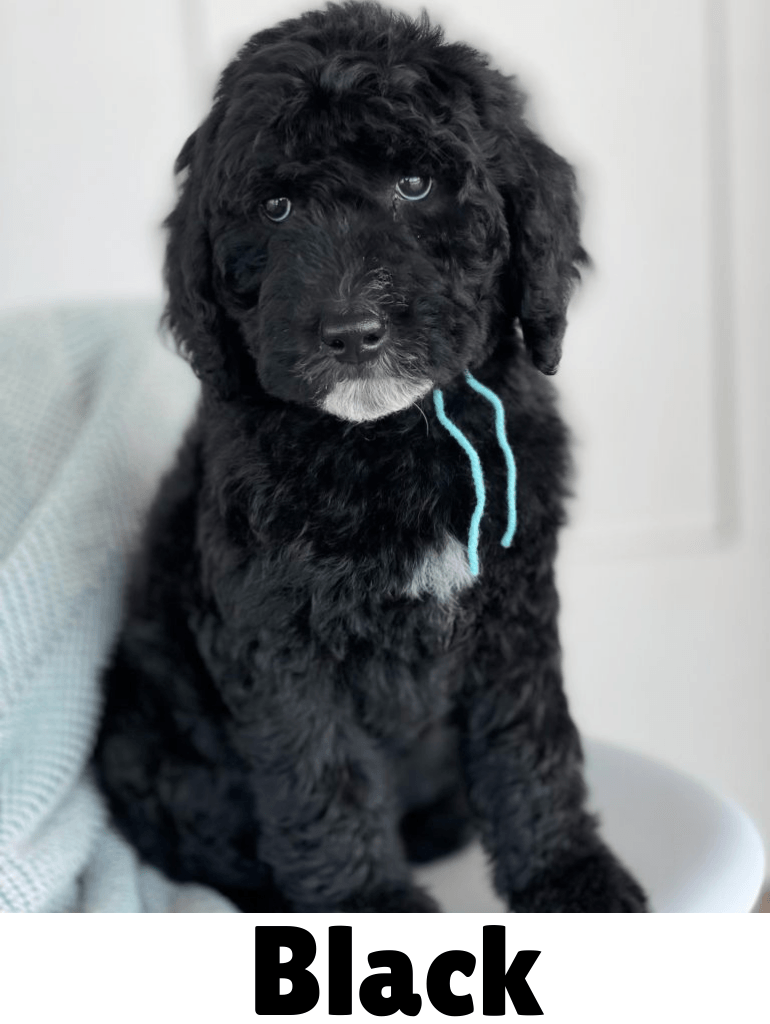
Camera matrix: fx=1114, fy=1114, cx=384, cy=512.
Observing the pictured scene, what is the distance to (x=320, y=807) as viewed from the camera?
1.46 meters

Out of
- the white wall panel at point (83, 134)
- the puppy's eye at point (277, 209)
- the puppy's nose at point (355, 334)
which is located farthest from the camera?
the white wall panel at point (83, 134)

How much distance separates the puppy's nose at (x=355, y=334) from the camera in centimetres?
118

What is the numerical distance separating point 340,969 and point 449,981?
4.8 inches

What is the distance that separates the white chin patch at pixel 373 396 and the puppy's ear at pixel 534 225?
191mm

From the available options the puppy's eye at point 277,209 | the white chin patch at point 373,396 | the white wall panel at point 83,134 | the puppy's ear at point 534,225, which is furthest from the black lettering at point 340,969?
the white wall panel at point 83,134

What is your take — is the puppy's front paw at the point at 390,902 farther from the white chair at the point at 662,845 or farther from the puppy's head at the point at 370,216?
the puppy's head at the point at 370,216

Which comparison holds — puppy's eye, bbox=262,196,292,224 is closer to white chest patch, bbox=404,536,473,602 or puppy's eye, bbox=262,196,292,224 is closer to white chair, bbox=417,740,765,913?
white chest patch, bbox=404,536,473,602

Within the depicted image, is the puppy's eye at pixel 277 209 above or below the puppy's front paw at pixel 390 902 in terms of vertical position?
above

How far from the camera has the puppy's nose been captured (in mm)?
1180

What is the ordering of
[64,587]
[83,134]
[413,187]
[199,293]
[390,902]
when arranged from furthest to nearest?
1. [83,134]
2. [64,587]
3. [390,902]
4. [199,293]
5. [413,187]

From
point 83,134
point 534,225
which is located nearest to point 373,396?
point 534,225

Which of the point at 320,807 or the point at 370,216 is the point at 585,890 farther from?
the point at 370,216

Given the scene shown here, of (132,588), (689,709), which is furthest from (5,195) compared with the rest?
(689,709)

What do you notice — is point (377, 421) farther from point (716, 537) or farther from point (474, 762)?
point (716, 537)
